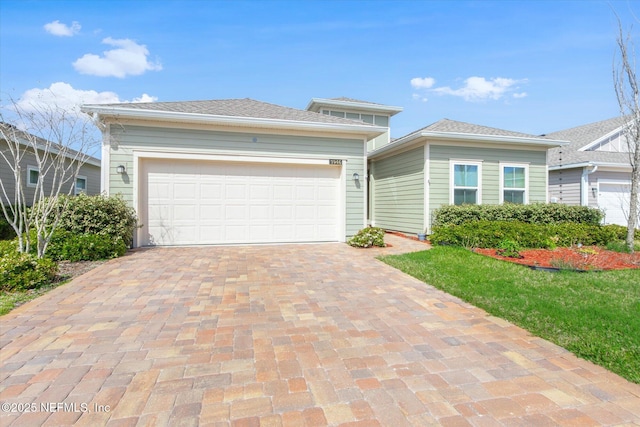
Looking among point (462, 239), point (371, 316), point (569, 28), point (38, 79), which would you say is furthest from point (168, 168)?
point (569, 28)

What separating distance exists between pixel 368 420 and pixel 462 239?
23.5 ft

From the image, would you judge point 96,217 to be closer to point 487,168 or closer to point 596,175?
point 487,168

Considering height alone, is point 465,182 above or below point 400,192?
above

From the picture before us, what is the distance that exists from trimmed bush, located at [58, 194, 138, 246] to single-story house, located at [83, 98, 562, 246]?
0.77m

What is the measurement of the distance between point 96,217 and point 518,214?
1124 centimetres

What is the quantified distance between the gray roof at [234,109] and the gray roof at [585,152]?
9700mm

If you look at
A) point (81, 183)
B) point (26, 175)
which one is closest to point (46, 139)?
point (26, 175)

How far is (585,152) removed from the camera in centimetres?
1363

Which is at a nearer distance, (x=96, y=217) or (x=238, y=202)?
(x=96, y=217)

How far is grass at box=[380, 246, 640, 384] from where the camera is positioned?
280 centimetres

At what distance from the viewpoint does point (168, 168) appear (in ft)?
27.7

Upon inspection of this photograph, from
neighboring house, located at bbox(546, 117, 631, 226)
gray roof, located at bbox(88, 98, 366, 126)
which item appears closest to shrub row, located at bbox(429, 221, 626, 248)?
neighboring house, located at bbox(546, 117, 631, 226)

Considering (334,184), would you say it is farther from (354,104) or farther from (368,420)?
(368,420)

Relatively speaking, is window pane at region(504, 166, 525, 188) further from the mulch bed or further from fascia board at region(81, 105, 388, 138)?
fascia board at region(81, 105, 388, 138)
